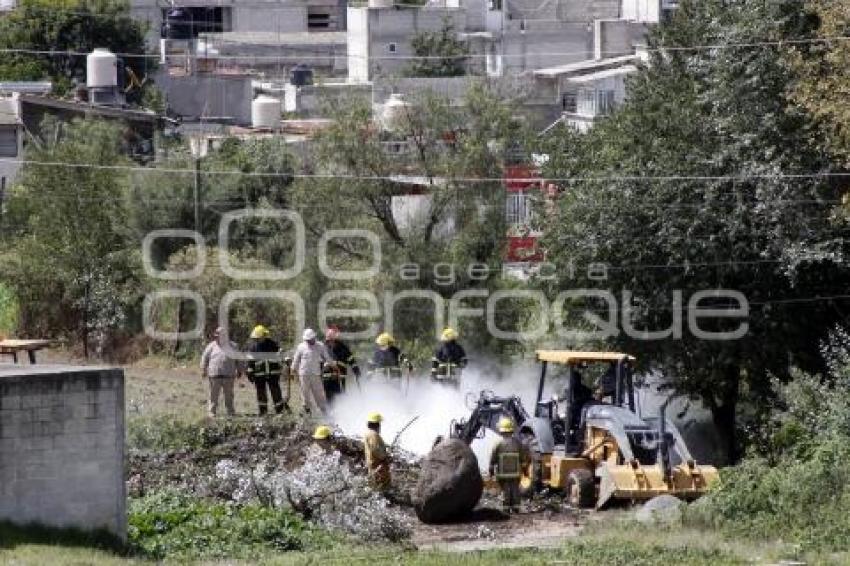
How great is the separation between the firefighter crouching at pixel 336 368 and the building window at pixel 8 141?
3006cm

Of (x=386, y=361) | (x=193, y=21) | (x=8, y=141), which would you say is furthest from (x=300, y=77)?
(x=386, y=361)

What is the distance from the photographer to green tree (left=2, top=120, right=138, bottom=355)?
48.2 metres

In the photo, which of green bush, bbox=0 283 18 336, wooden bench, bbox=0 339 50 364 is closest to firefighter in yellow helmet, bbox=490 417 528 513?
wooden bench, bbox=0 339 50 364

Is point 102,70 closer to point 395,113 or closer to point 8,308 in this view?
point 8,308

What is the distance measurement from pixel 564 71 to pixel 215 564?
2219 inches

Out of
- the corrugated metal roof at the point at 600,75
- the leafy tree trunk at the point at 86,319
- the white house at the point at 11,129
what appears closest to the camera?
the leafy tree trunk at the point at 86,319

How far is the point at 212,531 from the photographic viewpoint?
24.8 meters

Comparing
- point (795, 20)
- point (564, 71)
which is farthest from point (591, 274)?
point (564, 71)

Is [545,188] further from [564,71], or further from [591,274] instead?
[564,71]

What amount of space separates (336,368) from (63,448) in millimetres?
10316

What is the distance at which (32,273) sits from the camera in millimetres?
48312

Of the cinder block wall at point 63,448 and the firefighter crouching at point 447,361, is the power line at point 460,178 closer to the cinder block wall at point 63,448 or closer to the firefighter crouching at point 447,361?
the firefighter crouching at point 447,361

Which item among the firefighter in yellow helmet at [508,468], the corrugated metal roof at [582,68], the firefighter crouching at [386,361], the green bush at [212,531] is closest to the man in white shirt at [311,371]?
the firefighter crouching at [386,361]

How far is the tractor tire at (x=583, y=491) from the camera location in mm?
28125
